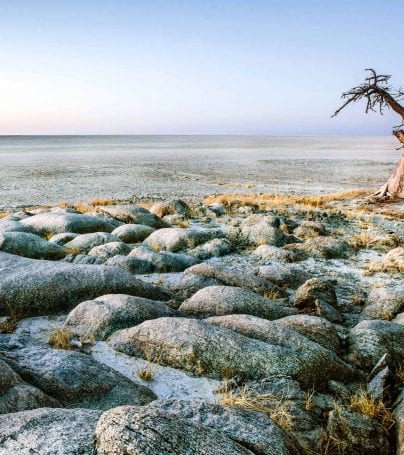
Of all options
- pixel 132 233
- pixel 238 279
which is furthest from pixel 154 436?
pixel 132 233

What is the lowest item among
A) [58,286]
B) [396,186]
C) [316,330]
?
[316,330]

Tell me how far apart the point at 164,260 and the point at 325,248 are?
220 inches

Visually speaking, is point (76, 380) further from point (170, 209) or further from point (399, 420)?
point (170, 209)

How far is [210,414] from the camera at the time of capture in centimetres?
448

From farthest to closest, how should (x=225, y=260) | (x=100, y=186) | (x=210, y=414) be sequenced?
(x=100, y=186) → (x=225, y=260) → (x=210, y=414)

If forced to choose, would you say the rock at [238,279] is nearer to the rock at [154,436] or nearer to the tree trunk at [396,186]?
the rock at [154,436]

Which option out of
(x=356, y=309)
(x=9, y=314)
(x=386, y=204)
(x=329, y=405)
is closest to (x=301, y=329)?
(x=329, y=405)

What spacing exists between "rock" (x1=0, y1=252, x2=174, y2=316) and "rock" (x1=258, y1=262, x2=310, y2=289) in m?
3.10

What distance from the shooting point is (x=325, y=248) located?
14258 millimetres

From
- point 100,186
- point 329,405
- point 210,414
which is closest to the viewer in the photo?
point 210,414

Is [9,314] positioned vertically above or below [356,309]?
above

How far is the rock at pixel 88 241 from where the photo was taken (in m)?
13.7

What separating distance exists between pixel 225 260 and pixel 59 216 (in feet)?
23.2

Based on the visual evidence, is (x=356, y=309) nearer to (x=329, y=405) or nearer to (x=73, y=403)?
(x=329, y=405)
